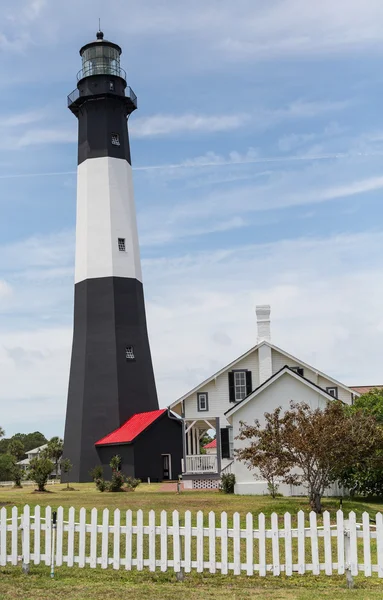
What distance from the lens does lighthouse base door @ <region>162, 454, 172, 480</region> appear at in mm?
43203

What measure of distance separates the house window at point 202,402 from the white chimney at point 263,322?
160 inches

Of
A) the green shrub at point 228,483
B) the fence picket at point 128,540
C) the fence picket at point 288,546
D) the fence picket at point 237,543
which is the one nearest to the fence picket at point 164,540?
the fence picket at point 128,540

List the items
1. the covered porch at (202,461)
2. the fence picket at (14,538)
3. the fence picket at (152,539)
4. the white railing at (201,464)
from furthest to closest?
1. the white railing at (201,464)
2. the covered porch at (202,461)
3. the fence picket at (14,538)
4. the fence picket at (152,539)

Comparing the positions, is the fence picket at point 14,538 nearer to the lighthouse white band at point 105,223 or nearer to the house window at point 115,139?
the lighthouse white band at point 105,223

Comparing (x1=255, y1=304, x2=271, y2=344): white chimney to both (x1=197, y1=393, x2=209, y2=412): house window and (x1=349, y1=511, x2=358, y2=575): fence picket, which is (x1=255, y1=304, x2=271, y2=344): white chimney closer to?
(x1=197, y1=393, x2=209, y2=412): house window

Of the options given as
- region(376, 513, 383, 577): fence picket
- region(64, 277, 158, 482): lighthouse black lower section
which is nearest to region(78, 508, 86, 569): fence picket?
region(376, 513, 383, 577): fence picket

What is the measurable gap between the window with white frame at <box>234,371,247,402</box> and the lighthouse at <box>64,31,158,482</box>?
32.5ft

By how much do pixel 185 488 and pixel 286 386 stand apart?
8521 mm

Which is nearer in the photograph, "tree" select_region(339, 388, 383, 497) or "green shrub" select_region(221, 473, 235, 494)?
"tree" select_region(339, 388, 383, 497)

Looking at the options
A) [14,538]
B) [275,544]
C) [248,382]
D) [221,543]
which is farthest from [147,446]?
[275,544]

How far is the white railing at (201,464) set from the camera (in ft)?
117

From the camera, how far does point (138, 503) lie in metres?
24.3

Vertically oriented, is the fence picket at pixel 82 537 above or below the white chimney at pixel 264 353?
below

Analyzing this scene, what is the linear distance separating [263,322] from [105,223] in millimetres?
14682
